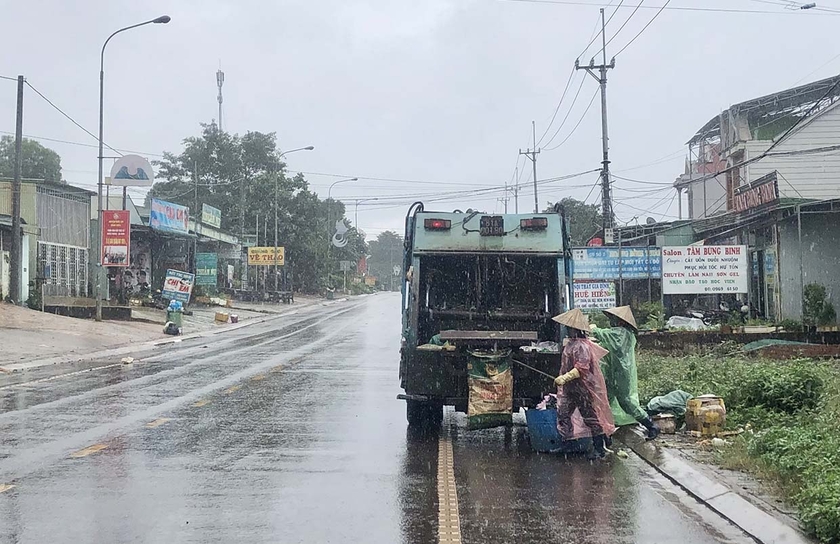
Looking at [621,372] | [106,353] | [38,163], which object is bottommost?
[106,353]

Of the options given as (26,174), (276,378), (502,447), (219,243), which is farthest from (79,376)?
(26,174)

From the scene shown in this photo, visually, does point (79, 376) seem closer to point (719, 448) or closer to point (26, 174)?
point (719, 448)

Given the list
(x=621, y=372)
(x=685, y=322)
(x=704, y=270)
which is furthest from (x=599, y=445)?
(x=685, y=322)

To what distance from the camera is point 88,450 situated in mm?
9562

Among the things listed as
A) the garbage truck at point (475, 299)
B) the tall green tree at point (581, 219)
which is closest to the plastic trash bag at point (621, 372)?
the garbage truck at point (475, 299)

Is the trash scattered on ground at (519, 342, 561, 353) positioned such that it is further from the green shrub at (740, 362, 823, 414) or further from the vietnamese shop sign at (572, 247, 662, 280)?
the vietnamese shop sign at (572, 247, 662, 280)

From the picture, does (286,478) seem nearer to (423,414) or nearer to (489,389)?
(489,389)

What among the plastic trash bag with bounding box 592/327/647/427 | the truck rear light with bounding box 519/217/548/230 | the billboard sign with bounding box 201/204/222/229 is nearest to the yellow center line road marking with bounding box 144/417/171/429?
the truck rear light with bounding box 519/217/548/230

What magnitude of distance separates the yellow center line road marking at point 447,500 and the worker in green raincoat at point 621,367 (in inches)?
76.9

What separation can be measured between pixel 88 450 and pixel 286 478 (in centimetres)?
258

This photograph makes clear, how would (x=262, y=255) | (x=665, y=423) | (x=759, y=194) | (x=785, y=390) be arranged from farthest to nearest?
(x=262, y=255), (x=759, y=194), (x=665, y=423), (x=785, y=390)

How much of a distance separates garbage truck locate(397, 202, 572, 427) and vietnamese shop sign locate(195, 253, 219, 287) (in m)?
38.6

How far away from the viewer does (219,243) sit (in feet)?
205

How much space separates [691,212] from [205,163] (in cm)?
4377
